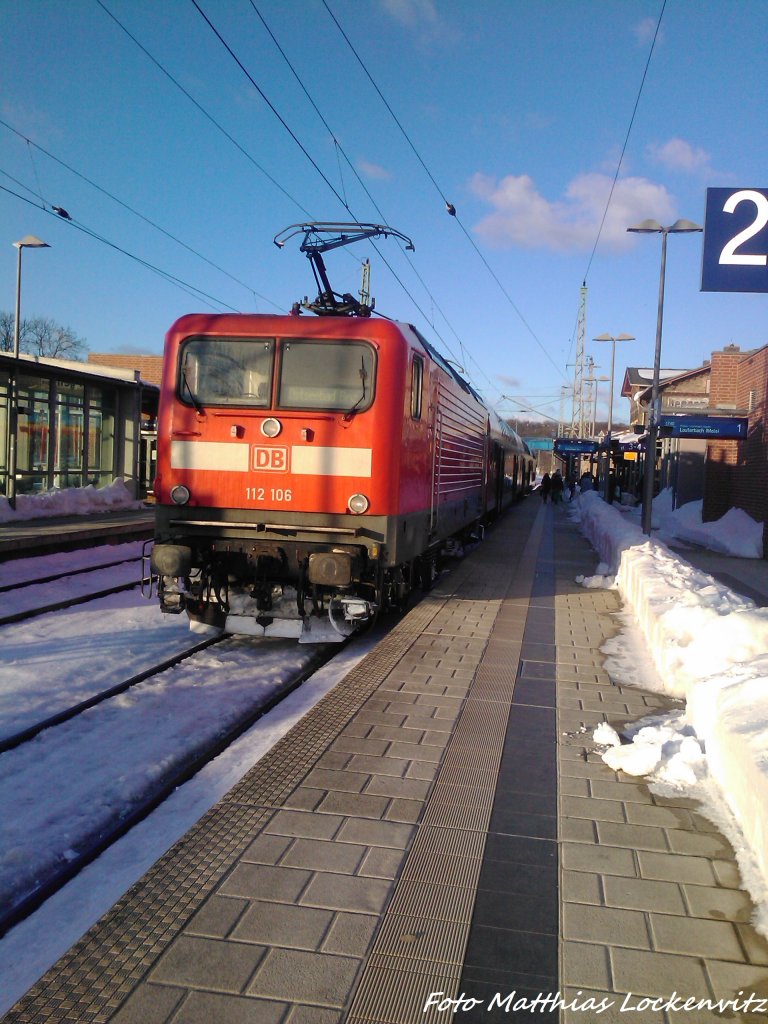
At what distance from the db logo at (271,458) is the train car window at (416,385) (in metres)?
1.42

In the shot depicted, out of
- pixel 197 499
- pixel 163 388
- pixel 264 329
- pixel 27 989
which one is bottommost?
pixel 27 989

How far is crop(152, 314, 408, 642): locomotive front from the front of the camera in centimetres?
716

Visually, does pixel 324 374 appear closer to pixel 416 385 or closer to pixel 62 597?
pixel 416 385

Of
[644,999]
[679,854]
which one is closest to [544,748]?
[679,854]

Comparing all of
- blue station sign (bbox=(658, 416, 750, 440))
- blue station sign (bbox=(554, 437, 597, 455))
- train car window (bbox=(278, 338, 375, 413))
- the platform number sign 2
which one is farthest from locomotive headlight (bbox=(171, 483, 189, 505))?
blue station sign (bbox=(554, 437, 597, 455))

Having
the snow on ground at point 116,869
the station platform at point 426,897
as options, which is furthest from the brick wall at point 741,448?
the snow on ground at point 116,869

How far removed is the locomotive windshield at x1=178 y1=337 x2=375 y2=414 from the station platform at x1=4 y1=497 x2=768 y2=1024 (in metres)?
2.93

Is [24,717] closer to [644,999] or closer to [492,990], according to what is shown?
[492,990]

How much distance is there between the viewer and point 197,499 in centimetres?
739

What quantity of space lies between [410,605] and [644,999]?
25.7ft

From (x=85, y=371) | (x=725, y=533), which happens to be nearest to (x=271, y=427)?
(x=725, y=533)

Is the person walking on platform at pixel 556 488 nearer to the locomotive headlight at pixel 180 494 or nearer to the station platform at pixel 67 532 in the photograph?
the station platform at pixel 67 532

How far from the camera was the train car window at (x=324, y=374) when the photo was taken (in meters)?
7.23

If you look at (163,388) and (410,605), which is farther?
(410,605)
